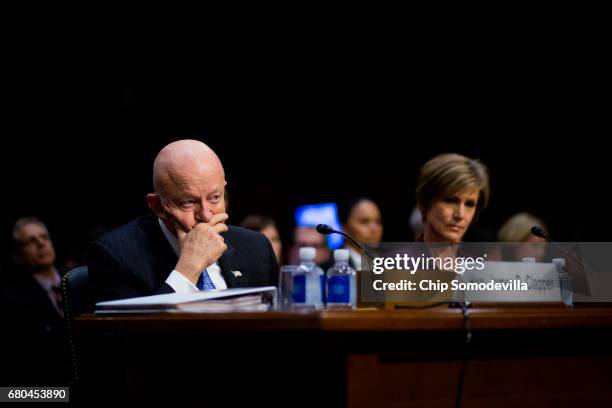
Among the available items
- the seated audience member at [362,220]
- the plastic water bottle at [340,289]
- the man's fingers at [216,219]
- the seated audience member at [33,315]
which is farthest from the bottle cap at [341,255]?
the seated audience member at [362,220]

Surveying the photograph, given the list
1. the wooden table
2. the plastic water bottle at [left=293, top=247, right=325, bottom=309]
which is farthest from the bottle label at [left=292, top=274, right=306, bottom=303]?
the wooden table

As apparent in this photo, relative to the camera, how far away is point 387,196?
9.12m

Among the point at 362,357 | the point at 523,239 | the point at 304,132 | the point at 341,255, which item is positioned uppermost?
the point at 304,132

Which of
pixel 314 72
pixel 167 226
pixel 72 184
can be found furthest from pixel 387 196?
pixel 167 226

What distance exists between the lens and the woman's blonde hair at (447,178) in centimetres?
314

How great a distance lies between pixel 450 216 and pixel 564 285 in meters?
1.11

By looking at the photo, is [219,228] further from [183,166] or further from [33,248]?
[33,248]

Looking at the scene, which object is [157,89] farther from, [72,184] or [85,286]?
[85,286]

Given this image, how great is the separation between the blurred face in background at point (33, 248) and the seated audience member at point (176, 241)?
104 inches

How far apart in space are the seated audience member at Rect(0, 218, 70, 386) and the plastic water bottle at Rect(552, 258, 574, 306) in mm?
2664

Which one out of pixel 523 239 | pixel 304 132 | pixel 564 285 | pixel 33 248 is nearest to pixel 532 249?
pixel 523 239

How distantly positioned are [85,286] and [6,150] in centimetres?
616

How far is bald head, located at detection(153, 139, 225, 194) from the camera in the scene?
7.52ft

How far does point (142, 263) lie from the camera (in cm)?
225
